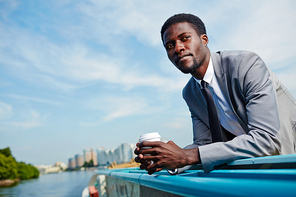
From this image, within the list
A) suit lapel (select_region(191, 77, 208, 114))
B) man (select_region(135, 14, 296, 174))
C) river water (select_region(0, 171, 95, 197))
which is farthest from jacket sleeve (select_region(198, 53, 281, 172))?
river water (select_region(0, 171, 95, 197))

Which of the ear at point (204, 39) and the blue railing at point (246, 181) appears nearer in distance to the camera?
the blue railing at point (246, 181)

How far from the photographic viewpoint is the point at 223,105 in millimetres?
1748

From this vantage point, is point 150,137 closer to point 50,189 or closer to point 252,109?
point 252,109

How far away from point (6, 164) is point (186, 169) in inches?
2467

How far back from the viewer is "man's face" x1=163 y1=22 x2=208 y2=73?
1.74m

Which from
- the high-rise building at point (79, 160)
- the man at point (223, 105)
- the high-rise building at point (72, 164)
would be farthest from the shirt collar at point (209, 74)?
the high-rise building at point (72, 164)

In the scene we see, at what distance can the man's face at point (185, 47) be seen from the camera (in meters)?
1.74

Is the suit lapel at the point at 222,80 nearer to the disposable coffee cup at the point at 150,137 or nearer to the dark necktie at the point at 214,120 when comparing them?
the dark necktie at the point at 214,120

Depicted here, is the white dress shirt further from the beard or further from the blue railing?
the blue railing

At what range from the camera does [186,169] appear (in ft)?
4.68

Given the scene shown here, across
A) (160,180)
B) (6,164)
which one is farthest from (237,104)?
(6,164)

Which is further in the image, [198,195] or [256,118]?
[256,118]

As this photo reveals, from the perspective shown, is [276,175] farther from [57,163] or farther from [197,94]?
[57,163]

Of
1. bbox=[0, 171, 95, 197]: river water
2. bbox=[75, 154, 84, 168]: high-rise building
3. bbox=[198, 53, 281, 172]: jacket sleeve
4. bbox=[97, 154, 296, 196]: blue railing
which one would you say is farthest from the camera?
bbox=[75, 154, 84, 168]: high-rise building
